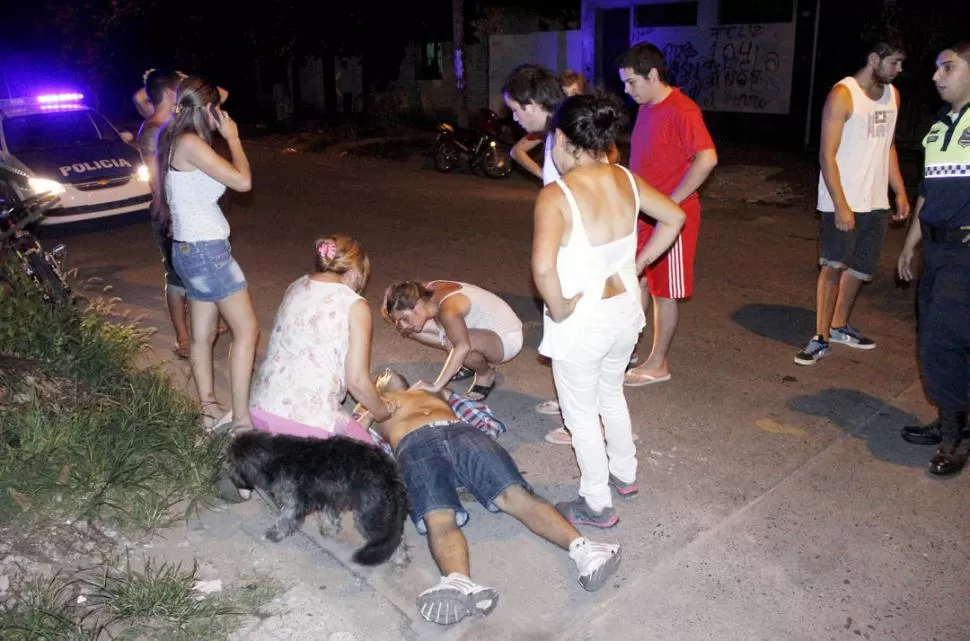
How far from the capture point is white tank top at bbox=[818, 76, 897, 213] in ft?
16.5

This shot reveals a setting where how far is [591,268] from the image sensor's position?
127 inches

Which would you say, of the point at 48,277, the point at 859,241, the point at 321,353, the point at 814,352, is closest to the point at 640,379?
the point at 814,352

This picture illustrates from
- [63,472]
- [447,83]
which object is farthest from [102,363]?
[447,83]

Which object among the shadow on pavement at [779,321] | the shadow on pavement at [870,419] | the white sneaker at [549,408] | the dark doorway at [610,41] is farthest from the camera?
the dark doorway at [610,41]

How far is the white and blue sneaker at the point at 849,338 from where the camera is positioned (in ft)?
18.4

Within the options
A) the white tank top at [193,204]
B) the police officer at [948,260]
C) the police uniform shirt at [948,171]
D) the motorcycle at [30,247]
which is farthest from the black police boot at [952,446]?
the motorcycle at [30,247]

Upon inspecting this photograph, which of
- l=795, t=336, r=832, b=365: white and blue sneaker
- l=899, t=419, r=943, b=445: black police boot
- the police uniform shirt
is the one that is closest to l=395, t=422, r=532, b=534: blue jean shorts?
l=899, t=419, r=943, b=445: black police boot

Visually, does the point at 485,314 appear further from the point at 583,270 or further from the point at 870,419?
the point at 870,419

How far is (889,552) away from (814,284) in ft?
13.2

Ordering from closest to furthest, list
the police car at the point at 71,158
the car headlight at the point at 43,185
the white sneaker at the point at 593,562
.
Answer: the white sneaker at the point at 593,562
the car headlight at the point at 43,185
the police car at the point at 71,158

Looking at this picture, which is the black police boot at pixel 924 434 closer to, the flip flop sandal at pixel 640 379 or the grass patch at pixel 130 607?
the flip flop sandal at pixel 640 379

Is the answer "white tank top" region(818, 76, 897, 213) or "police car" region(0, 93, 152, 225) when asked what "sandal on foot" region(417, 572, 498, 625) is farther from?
"police car" region(0, 93, 152, 225)

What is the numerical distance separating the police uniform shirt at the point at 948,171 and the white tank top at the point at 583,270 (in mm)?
1603

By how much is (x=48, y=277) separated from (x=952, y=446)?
222 inches
